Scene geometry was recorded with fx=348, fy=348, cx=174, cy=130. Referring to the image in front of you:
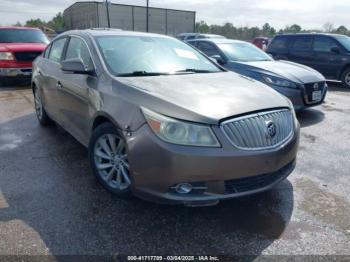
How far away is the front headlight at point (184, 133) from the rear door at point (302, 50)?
31.5ft

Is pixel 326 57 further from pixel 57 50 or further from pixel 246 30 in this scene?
pixel 246 30

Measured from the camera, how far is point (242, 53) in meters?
7.86

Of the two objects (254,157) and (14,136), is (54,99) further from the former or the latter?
(254,157)

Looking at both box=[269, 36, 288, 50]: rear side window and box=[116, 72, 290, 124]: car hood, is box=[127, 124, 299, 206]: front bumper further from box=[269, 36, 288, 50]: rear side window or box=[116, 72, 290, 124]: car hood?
box=[269, 36, 288, 50]: rear side window

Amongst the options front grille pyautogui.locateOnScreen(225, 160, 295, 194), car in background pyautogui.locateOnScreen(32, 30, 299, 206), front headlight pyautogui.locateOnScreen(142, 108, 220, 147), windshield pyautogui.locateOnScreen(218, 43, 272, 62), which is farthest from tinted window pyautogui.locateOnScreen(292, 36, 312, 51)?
Answer: front headlight pyautogui.locateOnScreen(142, 108, 220, 147)

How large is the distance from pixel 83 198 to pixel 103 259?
3.23 ft

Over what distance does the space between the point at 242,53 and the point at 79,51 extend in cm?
461

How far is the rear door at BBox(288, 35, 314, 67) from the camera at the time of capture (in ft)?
36.5

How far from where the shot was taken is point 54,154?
15.0ft

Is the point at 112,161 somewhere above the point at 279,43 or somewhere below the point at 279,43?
below

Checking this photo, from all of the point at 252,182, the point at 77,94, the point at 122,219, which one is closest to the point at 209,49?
the point at 77,94

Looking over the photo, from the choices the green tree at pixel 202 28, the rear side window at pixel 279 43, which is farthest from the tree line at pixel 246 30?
the rear side window at pixel 279 43

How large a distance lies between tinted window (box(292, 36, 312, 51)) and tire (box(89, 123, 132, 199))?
31.6ft

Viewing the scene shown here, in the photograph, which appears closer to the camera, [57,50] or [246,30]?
[57,50]
